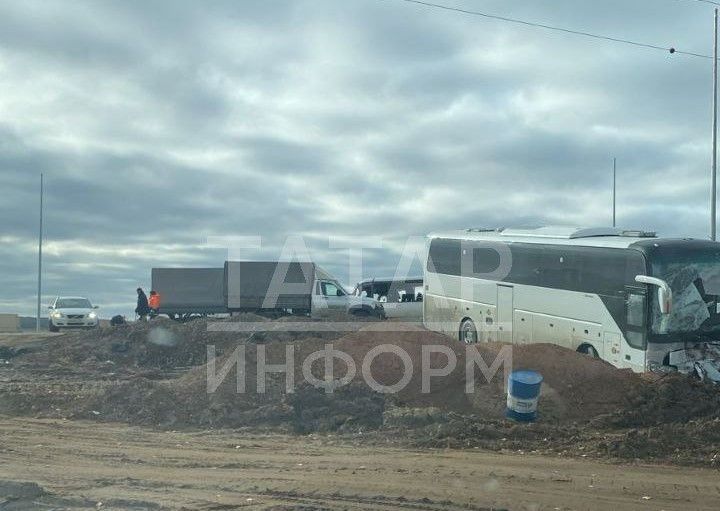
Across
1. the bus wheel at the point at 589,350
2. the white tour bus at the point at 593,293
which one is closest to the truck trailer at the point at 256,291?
the white tour bus at the point at 593,293

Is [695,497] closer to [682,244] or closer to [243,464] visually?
[243,464]

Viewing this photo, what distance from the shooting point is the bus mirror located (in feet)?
58.0

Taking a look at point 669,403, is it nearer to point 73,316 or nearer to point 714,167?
point 714,167

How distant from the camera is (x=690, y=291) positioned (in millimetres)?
18656

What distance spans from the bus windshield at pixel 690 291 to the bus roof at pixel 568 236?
84cm

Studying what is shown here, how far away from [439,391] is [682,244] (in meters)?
6.87

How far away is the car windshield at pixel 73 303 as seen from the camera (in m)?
38.7

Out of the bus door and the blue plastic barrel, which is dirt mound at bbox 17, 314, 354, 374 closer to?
the bus door

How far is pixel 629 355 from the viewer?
18656mm

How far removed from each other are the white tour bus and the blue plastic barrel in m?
4.51

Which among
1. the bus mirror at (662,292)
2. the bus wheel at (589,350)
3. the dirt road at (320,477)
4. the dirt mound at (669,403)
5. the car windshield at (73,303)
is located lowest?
the dirt road at (320,477)

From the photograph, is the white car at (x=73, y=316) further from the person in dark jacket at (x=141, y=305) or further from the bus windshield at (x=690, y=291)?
the bus windshield at (x=690, y=291)

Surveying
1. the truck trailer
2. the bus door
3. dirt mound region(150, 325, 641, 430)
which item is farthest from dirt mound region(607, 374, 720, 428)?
the truck trailer

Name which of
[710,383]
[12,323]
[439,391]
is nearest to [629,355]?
[710,383]
